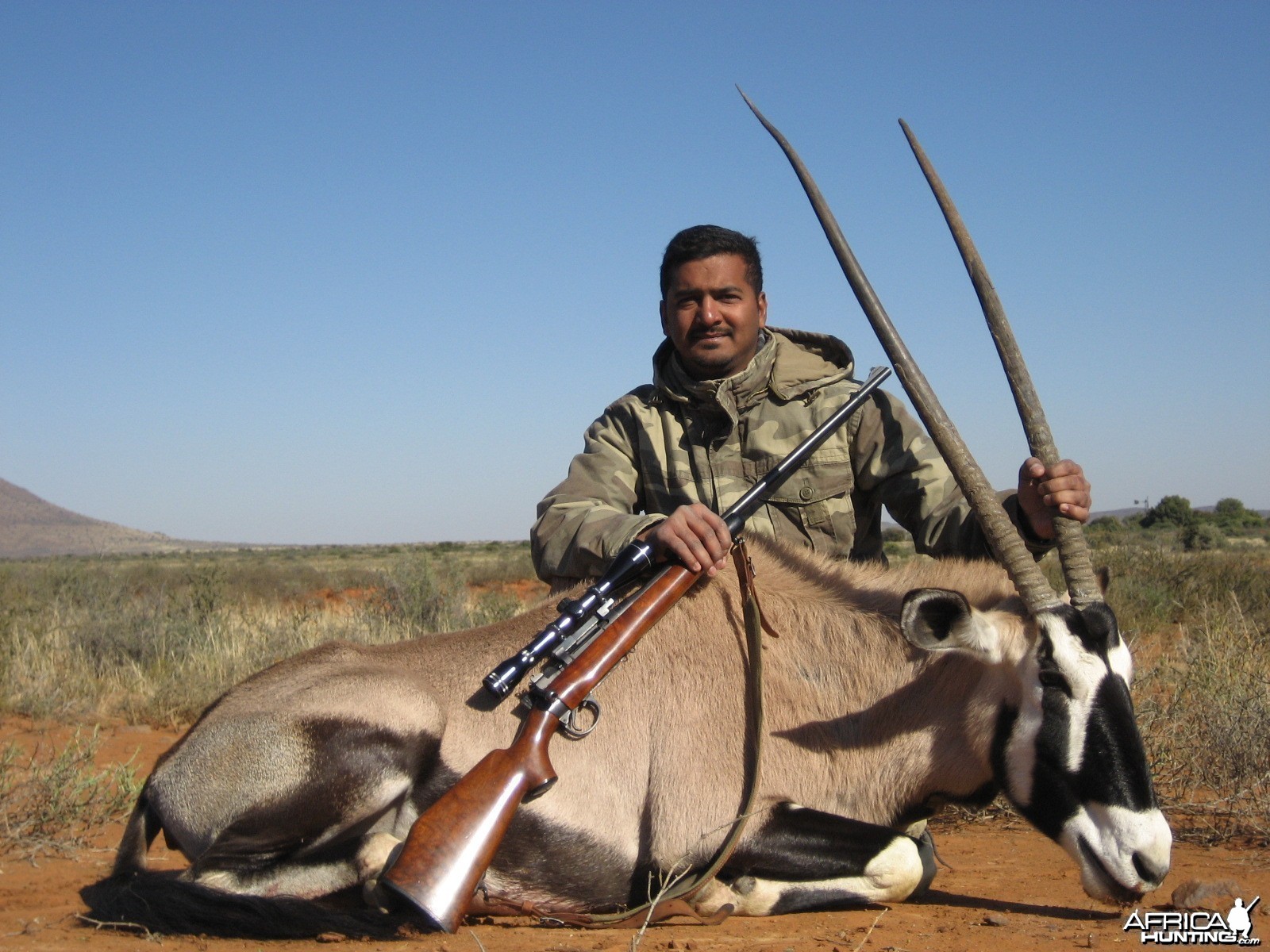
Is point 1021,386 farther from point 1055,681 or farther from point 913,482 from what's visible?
point 913,482

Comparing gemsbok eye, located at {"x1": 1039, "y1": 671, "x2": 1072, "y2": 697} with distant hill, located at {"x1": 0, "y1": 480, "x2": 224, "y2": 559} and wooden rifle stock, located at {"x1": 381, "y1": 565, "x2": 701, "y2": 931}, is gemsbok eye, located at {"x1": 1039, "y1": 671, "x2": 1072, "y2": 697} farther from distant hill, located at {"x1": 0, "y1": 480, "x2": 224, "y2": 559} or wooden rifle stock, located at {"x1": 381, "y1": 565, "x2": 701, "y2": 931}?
distant hill, located at {"x1": 0, "y1": 480, "x2": 224, "y2": 559}

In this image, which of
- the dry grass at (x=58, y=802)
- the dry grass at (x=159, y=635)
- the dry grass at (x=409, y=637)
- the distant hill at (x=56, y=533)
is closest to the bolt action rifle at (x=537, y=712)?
the dry grass at (x=58, y=802)

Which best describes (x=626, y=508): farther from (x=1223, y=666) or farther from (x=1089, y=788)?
(x=1223, y=666)

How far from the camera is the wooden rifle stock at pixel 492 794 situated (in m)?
3.29

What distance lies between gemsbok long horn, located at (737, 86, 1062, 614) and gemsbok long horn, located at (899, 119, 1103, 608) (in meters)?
0.13

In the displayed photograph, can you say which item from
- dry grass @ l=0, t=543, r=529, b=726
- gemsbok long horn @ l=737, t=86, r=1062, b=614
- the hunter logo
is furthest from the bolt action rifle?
dry grass @ l=0, t=543, r=529, b=726

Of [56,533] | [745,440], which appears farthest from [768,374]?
[56,533]

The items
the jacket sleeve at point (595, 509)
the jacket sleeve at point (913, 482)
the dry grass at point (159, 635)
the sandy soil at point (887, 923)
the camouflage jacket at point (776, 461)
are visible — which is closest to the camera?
the sandy soil at point (887, 923)

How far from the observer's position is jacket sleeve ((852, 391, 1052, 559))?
4922mm

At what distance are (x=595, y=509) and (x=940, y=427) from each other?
1623 millimetres

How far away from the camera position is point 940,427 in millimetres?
3885

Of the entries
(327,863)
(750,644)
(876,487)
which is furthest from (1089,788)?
(327,863)

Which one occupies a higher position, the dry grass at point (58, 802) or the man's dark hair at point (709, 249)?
the man's dark hair at point (709, 249)

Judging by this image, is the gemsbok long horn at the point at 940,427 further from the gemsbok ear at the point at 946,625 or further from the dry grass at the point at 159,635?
the dry grass at the point at 159,635
